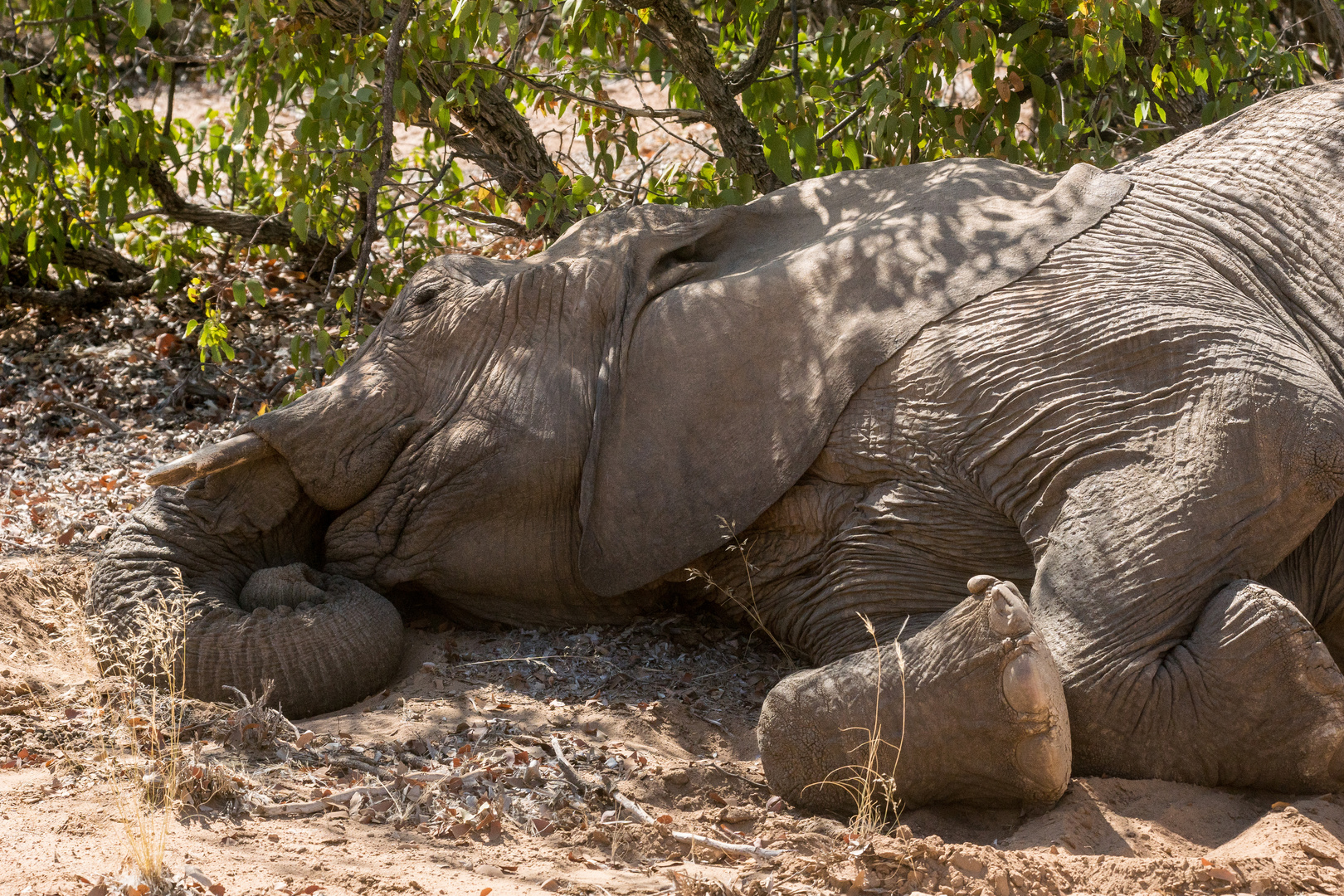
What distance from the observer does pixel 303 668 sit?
4363 millimetres

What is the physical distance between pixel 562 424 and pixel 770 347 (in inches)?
31.1

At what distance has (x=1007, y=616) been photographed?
336 centimetres

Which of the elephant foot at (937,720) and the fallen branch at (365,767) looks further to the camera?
the fallen branch at (365,767)

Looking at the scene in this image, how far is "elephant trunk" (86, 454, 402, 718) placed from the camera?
14.2 feet

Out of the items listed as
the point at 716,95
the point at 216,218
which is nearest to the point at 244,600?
the point at 716,95

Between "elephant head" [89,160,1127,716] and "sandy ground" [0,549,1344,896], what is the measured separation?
340 mm

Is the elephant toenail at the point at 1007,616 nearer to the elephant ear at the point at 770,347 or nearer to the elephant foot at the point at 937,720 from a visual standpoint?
the elephant foot at the point at 937,720

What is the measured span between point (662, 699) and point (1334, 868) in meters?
2.11

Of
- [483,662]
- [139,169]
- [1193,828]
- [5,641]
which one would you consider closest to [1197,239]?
[1193,828]

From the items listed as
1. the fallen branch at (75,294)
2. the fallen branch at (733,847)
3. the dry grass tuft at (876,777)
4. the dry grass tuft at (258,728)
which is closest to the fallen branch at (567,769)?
the fallen branch at (733,847)

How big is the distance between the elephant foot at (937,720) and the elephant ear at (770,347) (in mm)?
930

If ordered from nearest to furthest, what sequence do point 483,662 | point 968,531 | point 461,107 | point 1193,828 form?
point 1193,828
point 968,531
point 483,662
point 461,107

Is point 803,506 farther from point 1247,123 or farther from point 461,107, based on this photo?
point 461,107

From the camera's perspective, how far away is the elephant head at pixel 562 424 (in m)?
4.43
